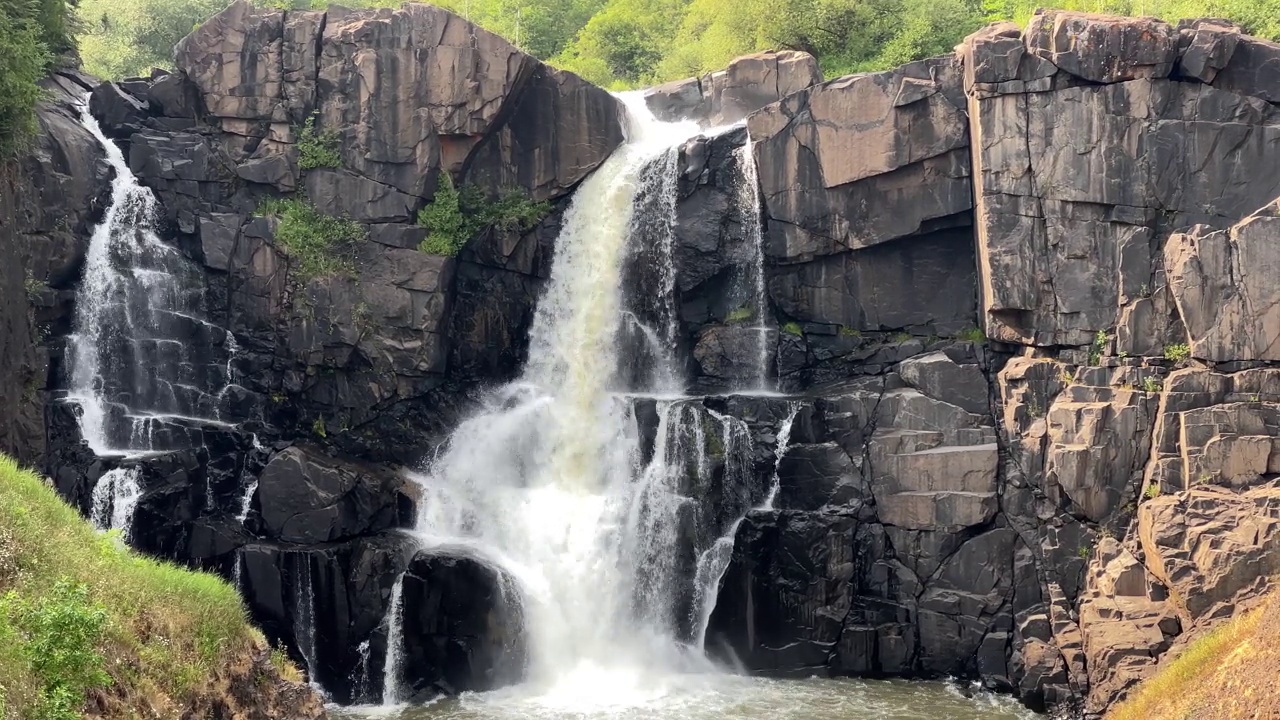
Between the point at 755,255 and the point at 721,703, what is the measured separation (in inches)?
409

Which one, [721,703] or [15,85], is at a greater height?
[15,85]

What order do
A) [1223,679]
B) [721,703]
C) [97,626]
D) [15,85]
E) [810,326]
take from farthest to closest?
[810,326] → [15,85] → [721,703] → [1223,679] → [97,626]

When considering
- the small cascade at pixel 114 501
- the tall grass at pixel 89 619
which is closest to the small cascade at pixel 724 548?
the tall grass at pixel 89 619

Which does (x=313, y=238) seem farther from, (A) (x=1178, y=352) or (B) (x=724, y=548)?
(A) (x=1178, y=352)

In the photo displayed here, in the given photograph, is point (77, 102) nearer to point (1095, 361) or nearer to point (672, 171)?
point (672, 171)

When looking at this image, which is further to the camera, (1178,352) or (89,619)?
(1178,352)

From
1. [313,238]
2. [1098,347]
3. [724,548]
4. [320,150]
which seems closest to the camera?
[1098,347]

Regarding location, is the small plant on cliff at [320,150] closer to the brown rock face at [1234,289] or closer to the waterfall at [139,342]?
the waterfall at [139,342]

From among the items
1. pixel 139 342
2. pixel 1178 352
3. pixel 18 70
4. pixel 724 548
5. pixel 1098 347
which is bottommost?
pixel 724 548

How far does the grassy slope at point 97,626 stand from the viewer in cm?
1228

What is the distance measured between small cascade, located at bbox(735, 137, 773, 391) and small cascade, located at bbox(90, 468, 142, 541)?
44.2ft

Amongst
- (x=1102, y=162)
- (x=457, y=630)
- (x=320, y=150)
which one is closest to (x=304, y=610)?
(x=457, y=630)

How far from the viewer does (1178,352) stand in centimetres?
2394

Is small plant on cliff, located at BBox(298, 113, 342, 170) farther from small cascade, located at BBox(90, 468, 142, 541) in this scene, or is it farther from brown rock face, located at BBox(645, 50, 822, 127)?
brown rock face, located at BBox(645, 50, 822, 127)
